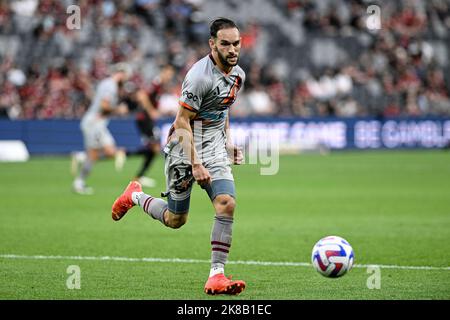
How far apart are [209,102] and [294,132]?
23.3 metres

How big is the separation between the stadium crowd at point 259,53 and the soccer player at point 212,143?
22277 millimetres

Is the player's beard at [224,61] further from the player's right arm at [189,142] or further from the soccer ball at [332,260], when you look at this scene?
the soccer ball at [332,260]

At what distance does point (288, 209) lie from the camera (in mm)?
15695

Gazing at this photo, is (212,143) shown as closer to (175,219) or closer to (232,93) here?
(232,93)

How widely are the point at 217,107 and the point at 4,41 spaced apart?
25.1 m

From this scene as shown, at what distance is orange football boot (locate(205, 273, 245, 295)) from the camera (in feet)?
25.4

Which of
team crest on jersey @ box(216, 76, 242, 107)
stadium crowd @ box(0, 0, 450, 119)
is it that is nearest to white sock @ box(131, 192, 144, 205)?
team crest on jersey @ box(216, 76, 242, 107)

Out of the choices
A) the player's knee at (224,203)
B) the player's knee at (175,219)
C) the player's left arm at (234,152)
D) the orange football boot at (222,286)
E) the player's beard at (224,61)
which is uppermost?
the player's beard at (224,61)

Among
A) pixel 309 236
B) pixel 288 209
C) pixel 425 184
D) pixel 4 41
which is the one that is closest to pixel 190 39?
pixel 4 41

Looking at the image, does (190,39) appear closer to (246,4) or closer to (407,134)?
(246,4)

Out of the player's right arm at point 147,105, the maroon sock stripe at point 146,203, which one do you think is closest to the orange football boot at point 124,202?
the maroon sock stripe at point 146,203

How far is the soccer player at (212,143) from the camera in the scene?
798 centimetres

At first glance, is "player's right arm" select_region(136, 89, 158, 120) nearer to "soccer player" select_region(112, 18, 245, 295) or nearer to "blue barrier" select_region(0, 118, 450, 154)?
"blue barrier" select_region(0, 118, 450, 154)

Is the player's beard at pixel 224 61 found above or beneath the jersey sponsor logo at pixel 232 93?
above
